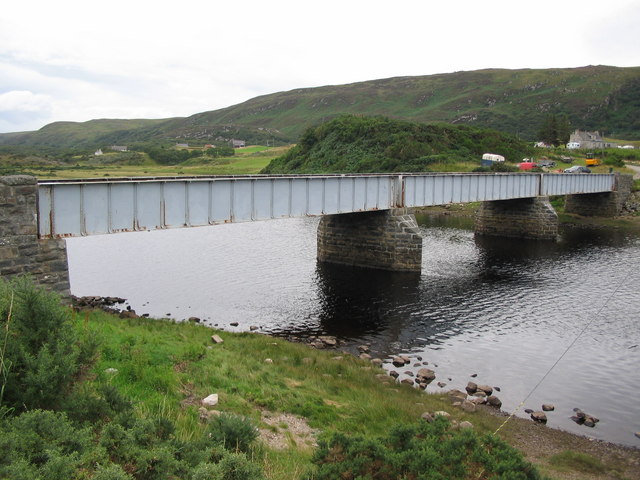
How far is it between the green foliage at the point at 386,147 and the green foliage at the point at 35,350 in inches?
2977

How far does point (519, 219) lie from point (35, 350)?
176 ft

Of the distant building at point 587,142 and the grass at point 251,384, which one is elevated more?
the distant building at point 587,142

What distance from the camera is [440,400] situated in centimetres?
1764

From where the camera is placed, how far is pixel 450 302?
31.2 meters

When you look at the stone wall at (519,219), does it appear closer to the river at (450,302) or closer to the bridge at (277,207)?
the bridge at (277,207)

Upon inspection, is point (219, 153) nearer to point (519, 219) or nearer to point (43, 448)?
point (519, 219)

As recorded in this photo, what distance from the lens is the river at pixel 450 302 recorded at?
67.5 ft

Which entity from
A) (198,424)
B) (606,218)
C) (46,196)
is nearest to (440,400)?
(198,424)

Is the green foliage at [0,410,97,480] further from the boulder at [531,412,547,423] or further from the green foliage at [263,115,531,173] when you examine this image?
the green foliage at [263,115,531,173]

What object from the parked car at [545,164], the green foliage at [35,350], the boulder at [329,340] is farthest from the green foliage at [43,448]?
the parked car at [545,164]

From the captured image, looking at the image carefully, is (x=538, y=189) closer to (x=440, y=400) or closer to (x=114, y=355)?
(x=440, y=400)

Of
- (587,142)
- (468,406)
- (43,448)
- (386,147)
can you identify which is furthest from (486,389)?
(587,142)

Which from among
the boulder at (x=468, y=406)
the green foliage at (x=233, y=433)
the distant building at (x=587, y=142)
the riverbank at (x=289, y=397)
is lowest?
the boulder at (x=468, y=406)

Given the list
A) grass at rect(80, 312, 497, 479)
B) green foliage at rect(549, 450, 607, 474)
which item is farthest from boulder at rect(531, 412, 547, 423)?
green foliage at rect(549, 450, 607, 474)
